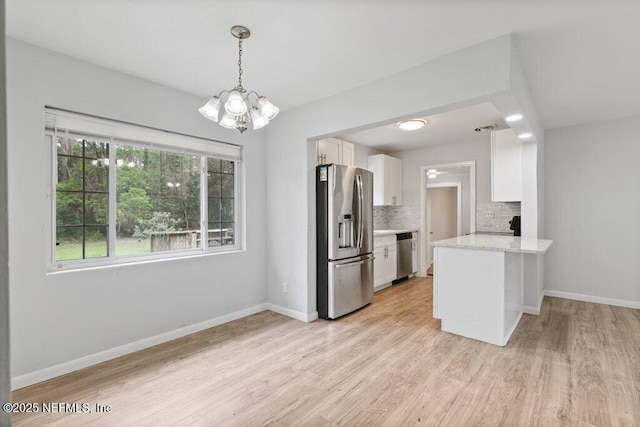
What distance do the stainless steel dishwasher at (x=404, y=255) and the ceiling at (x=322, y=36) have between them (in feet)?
10.1

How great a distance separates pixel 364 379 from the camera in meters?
2.34

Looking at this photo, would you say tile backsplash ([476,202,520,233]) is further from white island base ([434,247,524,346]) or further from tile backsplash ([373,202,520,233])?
white island base ([434,247,524,346])

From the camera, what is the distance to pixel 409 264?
5719 mm

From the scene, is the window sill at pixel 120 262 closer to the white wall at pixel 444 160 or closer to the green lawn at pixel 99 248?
the green lawn at pixel 99 248

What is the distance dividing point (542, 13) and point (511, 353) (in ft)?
8.82

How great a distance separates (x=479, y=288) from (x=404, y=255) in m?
2.54

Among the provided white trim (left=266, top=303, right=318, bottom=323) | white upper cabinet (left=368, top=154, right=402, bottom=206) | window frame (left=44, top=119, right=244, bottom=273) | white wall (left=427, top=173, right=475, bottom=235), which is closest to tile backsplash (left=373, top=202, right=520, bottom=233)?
white upper cabinet (left=368, top=154, right=402, bottom=206)

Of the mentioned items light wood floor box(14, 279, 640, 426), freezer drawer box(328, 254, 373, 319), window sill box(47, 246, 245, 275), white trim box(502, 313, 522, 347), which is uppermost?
window sill box(47, 246, 245, 275)

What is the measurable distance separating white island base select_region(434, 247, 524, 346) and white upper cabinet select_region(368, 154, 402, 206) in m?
2.45

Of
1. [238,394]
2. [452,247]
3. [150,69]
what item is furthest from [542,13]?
[238,394]

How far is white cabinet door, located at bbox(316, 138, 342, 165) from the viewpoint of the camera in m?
4.23

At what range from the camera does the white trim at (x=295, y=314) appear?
3.59 m

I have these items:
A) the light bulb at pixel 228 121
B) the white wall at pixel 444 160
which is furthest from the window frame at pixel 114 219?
the white wall at pixel 444 160

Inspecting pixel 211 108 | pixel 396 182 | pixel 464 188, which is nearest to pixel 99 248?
pixel 211 108
